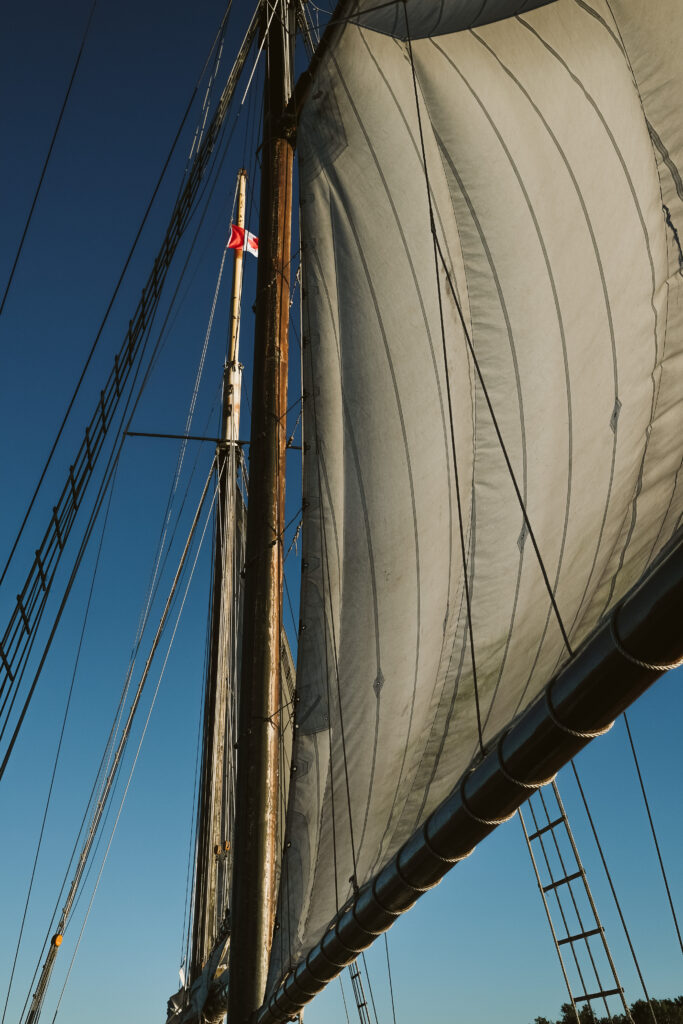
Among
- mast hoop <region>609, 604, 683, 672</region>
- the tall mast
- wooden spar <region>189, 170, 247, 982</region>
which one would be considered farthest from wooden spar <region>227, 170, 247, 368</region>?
mast hoop <region>609, 604, 683, 672</region>

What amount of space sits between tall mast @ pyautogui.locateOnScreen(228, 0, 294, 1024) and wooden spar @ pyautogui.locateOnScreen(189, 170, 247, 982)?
5.29m

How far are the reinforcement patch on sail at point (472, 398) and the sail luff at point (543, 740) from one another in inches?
15.2

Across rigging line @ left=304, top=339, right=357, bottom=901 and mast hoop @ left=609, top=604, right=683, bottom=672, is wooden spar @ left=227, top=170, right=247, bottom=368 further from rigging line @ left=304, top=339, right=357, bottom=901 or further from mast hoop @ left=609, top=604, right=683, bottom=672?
mast hoop @ left=609, top=604, right=683, bottom=672

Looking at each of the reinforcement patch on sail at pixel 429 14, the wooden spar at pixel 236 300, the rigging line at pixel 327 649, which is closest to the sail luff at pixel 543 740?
the rigging line at pixel 327 649

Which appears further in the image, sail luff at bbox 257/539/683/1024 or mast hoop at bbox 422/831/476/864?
mast hoop at bbox 422/831/476/864

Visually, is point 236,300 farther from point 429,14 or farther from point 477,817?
point 477,817

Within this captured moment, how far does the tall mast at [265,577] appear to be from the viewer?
4.89 meters

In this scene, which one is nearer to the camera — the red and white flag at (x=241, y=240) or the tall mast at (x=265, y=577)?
the tall mast at (x=265, y=577)

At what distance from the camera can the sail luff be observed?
2004 mm

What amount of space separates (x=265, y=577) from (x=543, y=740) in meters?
3.56

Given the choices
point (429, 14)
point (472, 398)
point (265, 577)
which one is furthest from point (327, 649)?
point (429, 14)

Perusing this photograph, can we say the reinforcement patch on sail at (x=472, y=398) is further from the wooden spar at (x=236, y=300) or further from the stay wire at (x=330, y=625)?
the wooden spar at (x=236, y=300)

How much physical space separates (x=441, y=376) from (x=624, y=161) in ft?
4.96

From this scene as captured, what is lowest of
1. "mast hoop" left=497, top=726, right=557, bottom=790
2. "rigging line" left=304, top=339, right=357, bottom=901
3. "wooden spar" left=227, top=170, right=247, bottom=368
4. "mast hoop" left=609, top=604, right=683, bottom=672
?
"mast hoop" left=609, top=604, right=683, bottom=672
